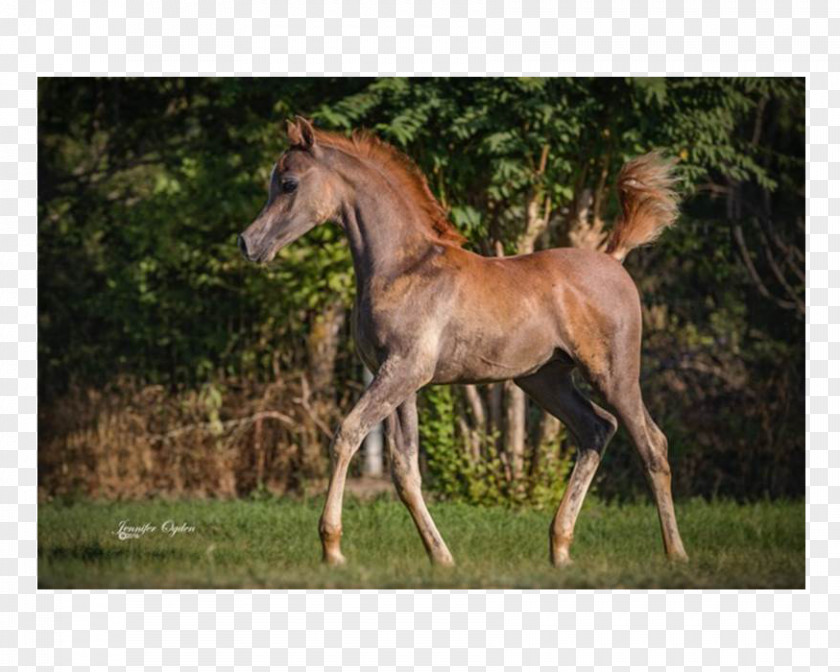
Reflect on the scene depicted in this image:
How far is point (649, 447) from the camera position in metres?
8.23

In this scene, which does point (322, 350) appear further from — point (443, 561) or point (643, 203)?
point (443, 561)

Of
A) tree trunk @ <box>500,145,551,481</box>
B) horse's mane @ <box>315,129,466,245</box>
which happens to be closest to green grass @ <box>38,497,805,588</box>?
tree trunk @ <box>500,145,551,481</box>

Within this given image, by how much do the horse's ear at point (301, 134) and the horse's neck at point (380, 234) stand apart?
1.46 feet

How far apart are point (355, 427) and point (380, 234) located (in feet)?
4.06

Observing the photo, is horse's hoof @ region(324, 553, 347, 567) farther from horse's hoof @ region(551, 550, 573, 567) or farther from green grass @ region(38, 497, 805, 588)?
horse's hoof @ region(551, 550, 573, 567)

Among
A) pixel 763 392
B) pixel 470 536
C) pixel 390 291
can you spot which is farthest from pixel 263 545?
pixel 763 392

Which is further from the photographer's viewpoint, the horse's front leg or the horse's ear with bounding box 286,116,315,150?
the horse's ear with bounding box 286,116,315,150

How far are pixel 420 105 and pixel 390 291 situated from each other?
3774mm

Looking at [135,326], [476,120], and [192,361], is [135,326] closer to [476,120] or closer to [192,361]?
[192,361]

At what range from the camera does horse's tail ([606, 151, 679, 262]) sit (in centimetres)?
851

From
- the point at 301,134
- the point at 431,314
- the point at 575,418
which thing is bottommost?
the point at 575,418

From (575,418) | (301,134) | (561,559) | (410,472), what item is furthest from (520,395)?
(301,134)

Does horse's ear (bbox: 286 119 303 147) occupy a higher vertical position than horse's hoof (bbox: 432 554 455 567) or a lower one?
higher

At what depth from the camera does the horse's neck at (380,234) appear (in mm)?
7688
